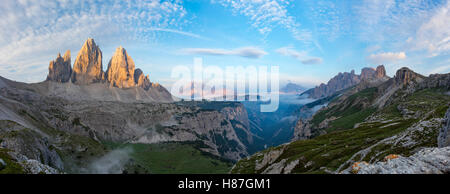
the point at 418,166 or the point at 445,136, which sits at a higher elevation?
the point at 445,136

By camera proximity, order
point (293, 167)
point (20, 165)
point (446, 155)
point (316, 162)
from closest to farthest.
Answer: point (446, 155) → point (20, 165) → point (316, 162) → point (293, 167)

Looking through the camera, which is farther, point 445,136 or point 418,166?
point 445,136

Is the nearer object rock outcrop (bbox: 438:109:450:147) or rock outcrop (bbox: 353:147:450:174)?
rock outcrop (bbox: 353:147:450:174)

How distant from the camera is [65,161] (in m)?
192

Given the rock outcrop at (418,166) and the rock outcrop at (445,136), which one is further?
the rock outcrop at (445,136)
